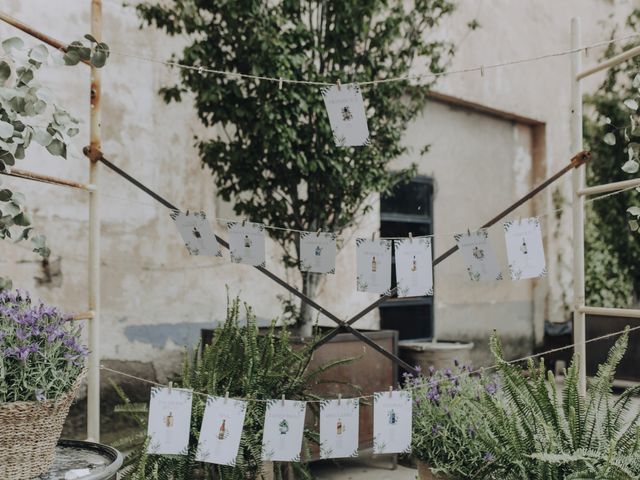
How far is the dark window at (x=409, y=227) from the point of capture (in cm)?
583

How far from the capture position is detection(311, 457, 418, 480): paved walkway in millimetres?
3751

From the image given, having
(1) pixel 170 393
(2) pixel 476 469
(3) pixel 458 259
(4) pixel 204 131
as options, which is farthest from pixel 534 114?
(1) pixel 170 393

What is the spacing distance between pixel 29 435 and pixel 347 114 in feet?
4.86

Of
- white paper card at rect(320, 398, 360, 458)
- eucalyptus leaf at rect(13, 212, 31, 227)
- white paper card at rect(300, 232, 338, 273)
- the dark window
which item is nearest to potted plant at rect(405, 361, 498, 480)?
white paper card at rect(320, 398, 360, 458)

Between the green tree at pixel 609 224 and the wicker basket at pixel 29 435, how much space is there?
6076 mm

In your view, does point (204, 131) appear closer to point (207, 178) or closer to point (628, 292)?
point (207, 178)

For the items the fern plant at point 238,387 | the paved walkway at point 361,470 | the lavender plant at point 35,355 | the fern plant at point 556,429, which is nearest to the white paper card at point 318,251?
the fern plant at point 238,387

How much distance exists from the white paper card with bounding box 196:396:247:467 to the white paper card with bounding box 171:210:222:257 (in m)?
0.61

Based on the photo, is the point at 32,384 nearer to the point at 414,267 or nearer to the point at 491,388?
the point at 414,267

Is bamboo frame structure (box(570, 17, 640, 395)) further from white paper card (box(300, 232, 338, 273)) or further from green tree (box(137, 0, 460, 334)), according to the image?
green tree (box(137, 0, 460, 334))

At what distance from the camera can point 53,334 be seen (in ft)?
5.84

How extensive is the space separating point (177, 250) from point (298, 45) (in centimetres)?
160

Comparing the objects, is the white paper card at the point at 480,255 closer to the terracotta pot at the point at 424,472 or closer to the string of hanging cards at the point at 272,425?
the string of hanging cards at the point at 272,425

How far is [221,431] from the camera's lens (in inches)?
86.3
